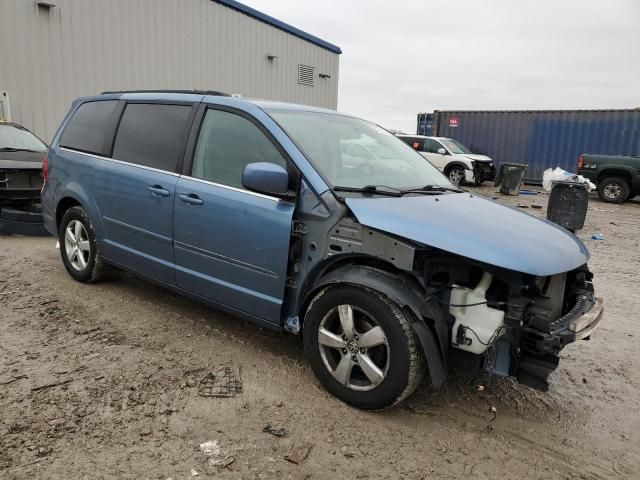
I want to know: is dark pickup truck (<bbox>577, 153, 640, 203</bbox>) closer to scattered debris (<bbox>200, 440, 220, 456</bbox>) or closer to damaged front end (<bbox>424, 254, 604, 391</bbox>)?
damaged front end (<bbox>424, 254, 604, 391</bbox>)

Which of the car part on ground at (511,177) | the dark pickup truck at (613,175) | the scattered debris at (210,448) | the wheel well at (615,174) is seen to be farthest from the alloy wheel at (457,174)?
the scattered debris at (210,448)

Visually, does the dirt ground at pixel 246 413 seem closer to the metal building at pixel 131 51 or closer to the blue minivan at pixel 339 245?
the blue minivan at pixel 339 245

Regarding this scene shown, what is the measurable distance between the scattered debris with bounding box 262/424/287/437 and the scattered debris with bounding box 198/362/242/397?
39cm

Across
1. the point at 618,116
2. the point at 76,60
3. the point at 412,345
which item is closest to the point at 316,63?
the point at 76,60

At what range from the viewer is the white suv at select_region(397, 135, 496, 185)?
17125 mm

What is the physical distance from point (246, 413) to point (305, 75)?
54.4 ft

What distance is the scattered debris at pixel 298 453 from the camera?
2416 millimetres

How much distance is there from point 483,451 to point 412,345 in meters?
0.66

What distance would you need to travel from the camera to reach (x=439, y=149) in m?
17.3

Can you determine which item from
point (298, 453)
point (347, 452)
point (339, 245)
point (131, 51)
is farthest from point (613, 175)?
point (298, 453)

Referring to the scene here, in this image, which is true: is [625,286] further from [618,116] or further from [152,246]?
[618,116]

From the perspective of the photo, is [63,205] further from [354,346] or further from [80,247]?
[354,346]

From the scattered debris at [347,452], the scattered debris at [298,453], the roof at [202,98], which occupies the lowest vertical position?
the scattered debris at [298,453]

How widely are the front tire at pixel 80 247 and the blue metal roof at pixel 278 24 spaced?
1102 centimetres
